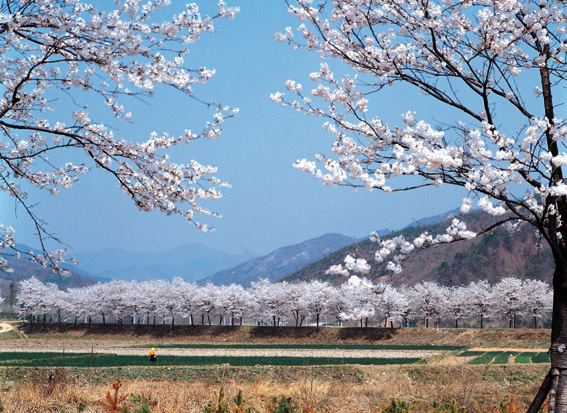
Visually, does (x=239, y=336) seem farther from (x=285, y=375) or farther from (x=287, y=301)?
(x=285, y=375)

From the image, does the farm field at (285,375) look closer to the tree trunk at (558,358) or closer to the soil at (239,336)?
the soil at (239,336)

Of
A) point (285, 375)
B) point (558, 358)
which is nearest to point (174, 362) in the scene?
point (285, 375)

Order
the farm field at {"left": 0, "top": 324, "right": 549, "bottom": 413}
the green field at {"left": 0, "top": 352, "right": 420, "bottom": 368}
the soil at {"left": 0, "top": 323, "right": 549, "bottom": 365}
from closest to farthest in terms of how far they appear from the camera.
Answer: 1. the farm field at {"left": 0, "top": 324, "right": 549, "bottom": 413}
2. the green field at {"left": 0, "top": 352, "right": 420, "bottom": 368}
3. the soil at {"left": 0, "top": 323, "right": 549, "bottom": 365}

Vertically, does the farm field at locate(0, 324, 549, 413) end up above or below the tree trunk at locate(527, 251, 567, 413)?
below

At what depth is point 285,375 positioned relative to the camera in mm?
19812

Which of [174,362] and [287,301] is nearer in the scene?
[174,362]

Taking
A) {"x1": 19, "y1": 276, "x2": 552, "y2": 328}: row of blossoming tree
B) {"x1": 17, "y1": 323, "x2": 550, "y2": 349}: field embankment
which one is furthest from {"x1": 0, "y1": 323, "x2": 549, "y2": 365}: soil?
{"x1": 19, "y1": 276, "x2": 552, "y2": 328}: row of blossoming tree

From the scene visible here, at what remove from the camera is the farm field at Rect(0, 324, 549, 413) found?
24.0 ft

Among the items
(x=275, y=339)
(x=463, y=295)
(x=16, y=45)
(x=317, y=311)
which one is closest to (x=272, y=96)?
(x=16, y=45)

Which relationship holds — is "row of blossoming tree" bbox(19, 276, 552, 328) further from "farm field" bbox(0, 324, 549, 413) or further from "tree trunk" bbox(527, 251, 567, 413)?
"tree trunk" bbox(527, 251, 567, 413)

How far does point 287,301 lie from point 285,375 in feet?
138

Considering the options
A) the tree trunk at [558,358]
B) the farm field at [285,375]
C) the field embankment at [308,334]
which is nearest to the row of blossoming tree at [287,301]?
the field embankment at [308,334]

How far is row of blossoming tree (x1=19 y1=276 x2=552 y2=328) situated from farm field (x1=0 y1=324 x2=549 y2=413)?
666cm

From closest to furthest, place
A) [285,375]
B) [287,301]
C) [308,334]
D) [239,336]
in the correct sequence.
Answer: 1. [285,375]
2. [308,334]
3. [239,336]
4. [287,301]
